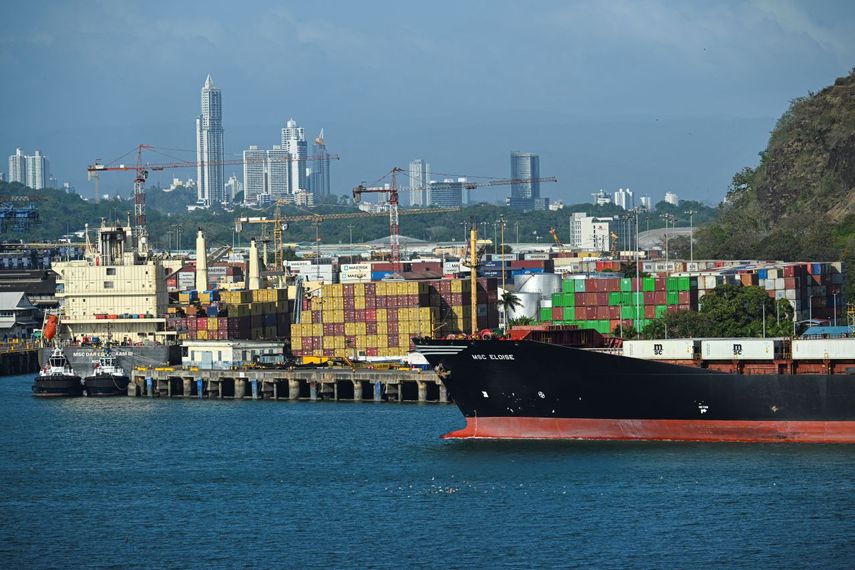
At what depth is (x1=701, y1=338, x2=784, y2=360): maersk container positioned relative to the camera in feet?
183

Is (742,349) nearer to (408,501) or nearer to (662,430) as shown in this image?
(662,430)

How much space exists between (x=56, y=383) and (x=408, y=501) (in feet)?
120

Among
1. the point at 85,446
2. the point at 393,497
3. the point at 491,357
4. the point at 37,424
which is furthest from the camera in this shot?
the point at 37,424

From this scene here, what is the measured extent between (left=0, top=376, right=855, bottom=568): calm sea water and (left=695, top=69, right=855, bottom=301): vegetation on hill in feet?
251

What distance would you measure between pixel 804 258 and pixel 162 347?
59281 mm

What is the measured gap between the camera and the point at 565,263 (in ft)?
526

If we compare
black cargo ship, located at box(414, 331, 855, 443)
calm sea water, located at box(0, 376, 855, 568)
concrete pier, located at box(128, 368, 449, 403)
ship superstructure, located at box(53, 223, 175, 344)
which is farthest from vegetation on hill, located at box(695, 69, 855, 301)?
calm sea water, located at box(0, 376, 855, 568)

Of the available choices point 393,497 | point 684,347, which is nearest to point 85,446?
point 393,497

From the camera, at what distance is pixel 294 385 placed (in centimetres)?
7525

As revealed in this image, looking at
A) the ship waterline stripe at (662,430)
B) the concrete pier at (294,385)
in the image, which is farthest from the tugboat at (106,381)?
the ship waterline stripe at (662,430)

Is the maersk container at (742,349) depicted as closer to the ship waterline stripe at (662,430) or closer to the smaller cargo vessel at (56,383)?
the ship waterline stripe at (662,430)

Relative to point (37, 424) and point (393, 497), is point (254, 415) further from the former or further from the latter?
point (393, 497)

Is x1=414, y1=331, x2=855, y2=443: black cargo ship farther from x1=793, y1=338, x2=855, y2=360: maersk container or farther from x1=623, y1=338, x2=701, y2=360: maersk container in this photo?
x1=623, y1=338, x2=701, y2=360: maersk container

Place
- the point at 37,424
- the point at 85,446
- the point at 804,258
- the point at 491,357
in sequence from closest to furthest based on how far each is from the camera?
the point at 491,357 → the point at 85,446 → the point at 37,424 → the point at 804,258
